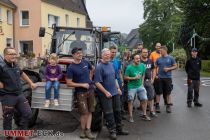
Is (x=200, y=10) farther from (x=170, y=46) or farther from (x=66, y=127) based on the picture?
(x=170, y=46)

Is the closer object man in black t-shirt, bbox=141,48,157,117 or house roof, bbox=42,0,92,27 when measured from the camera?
man in black t-shirt, bbox=141,48,157,117

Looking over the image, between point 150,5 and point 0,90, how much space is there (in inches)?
3079

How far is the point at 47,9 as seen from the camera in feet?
131

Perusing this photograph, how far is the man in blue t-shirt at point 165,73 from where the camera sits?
12070 millimetres

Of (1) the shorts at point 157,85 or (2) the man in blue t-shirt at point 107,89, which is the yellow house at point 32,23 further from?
(2) the man in blue t-shirt at point 107,89

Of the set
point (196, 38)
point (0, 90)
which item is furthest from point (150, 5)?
point (0, 90)

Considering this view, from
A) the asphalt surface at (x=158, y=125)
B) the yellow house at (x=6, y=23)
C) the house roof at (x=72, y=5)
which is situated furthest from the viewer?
the house roof at (x=72, y=5)

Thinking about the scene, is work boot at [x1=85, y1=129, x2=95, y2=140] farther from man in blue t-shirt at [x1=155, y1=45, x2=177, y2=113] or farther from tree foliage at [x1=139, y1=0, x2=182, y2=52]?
tree foliage at [x1=139, y1=0, x2=182, y2=52]

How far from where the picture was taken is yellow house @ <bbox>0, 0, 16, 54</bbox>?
1403 inches

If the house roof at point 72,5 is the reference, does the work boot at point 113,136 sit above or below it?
below

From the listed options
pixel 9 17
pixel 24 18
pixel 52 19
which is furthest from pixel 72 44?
pixel 52 19

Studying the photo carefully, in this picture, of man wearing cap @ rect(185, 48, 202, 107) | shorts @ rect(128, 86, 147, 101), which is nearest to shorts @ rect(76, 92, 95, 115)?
shorts @ rect(128, 86, 147, 101)

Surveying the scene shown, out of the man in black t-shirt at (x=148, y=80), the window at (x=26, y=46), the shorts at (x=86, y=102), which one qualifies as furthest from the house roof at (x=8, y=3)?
the shorts at (x=86, y=102)

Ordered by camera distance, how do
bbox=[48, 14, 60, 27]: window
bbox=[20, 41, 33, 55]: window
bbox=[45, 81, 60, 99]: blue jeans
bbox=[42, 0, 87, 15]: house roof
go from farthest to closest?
1. bbox=[42, 0, 87, 15]: house roof
2. bbox=[48, 14, 60, 27]: window
3. bbox=[20, 41, 33, 55]: window
4. bbox=[45, 81, 60, 99]: blue jeans
